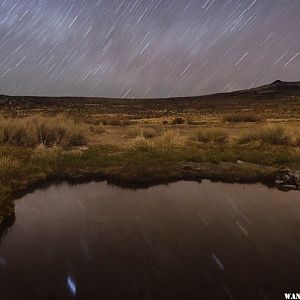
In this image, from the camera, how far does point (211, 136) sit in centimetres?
2255

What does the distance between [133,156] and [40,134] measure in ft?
20.3

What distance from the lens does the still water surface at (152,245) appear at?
682 centimetres

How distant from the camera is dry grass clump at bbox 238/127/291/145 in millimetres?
21750

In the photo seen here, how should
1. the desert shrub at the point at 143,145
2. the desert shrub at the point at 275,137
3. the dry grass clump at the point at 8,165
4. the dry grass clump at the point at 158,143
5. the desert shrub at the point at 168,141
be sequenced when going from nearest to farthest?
the dry grass clump at the point at 8,165 → the desert shrub at the point at 143,145 → the dry grass clump at the point at 158,143 → the desert shrub at the point at 168,141 → the desert shrub at the point at 275,137

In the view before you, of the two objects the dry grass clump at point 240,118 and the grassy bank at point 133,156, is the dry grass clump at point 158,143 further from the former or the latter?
the dry grass clump at point 240,118

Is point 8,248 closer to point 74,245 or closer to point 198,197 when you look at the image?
point 74,245

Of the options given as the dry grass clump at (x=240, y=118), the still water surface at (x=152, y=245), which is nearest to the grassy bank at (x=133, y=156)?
the still water surface at (x=152, y=245)

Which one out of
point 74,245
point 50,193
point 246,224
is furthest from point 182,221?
point 50,193

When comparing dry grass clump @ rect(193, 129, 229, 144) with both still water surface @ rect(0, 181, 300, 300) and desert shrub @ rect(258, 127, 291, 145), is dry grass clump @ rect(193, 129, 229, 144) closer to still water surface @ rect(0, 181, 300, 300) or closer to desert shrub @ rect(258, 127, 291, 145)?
desert shrub @ rect(258, 127, 291, 145)

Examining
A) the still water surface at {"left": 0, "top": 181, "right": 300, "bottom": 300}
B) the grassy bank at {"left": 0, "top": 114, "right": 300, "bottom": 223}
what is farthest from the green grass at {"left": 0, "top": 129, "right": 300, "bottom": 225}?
the still water surface at {"left": 0, "top": 181, "right": 300, "bottom": 300}

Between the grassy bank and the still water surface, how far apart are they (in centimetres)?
119

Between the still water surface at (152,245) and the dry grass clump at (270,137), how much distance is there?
953 centimetres

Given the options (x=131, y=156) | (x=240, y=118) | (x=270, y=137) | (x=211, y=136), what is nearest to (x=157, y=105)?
(x=240, y=118)

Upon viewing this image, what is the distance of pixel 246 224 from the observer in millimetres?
9977
